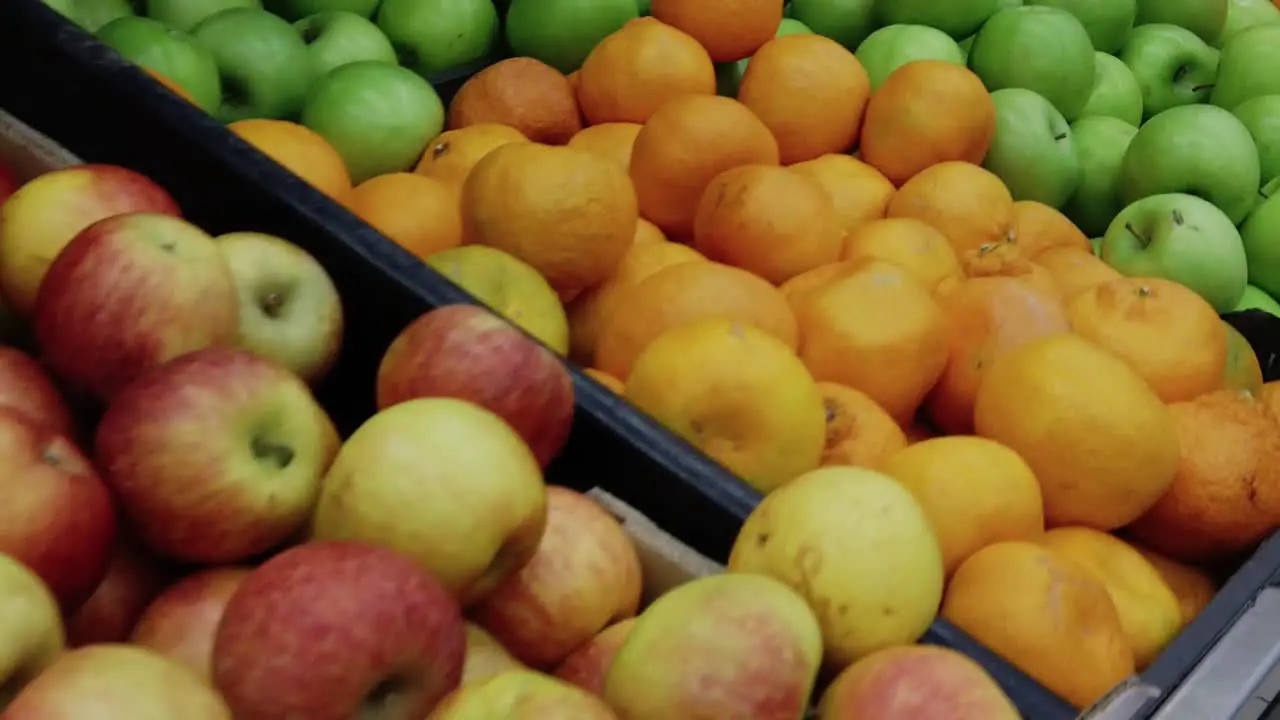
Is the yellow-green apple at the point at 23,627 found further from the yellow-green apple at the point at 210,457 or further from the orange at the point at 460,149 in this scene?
the orange at the point at 460,149

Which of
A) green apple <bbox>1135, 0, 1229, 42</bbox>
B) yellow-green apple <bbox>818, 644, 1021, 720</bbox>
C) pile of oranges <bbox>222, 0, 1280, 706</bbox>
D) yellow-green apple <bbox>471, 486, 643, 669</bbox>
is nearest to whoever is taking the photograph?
yellow-green apple <bbox>818, 644, 1021, 720</bbox>

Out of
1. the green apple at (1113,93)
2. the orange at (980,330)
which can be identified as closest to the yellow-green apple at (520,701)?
the orange at (980,330)

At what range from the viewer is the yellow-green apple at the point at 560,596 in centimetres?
73

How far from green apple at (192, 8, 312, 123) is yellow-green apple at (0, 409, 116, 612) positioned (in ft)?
2.85

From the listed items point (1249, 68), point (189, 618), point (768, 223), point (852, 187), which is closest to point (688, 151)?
point (768, 223)

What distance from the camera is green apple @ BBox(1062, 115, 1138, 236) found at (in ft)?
5.71

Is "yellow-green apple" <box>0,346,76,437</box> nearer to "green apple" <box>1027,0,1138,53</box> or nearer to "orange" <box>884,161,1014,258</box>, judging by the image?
"orange" <box>884,161,1014,258</box>

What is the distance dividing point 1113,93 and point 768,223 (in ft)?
2.92

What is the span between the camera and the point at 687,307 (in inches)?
42.7

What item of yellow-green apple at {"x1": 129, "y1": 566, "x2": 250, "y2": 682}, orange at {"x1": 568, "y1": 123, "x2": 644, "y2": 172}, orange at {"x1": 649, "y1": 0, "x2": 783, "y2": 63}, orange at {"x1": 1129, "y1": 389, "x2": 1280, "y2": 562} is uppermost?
orange at {"x1": 649, "y1": 0, "x2": 783, "y2": 63}

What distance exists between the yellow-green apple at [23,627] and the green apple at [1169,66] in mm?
1825

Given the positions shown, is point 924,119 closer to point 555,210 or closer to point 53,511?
point 555,210

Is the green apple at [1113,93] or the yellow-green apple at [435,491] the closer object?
the yellow-green apple at [435,491]

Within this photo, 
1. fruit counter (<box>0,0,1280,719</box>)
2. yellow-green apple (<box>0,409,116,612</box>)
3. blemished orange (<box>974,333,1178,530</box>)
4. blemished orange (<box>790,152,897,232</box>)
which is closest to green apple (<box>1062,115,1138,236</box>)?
fruit counter (<box>0,0,1280,719</box>)
